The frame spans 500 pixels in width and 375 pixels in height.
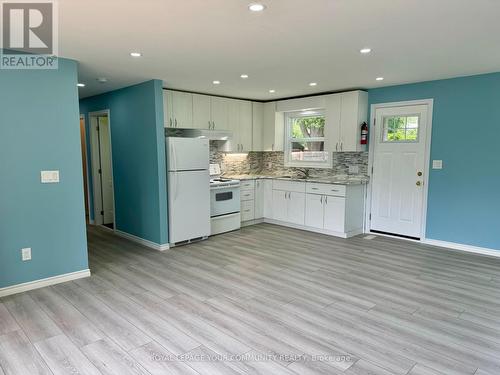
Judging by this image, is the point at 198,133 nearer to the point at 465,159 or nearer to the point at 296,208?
the point at 296,208

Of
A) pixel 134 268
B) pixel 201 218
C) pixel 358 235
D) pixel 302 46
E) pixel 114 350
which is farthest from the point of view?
pixel 358 235

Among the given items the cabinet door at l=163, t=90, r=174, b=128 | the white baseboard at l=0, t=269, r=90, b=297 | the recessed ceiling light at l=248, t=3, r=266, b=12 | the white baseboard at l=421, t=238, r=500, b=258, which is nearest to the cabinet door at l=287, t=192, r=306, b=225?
the white baseboard at l=421, t=238, r=500, b=258

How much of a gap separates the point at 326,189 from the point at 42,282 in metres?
4.08

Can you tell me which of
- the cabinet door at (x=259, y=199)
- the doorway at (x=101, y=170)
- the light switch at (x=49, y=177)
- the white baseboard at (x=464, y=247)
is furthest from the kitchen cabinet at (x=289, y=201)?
the light switch at (x=49, y=177)

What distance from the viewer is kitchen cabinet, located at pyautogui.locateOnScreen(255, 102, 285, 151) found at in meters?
6.61

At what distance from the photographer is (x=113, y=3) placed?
2195 millimetres

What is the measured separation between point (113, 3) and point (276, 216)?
4744 millimetres

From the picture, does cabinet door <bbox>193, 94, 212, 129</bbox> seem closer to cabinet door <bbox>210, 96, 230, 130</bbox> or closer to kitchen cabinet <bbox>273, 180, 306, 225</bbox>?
cabinet door <bbox>210, 96, 230, 130</bbox>

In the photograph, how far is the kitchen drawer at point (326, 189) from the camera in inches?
208

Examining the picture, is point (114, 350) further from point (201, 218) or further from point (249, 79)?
point (249, 79)

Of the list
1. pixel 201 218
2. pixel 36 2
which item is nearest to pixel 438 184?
pixel 201 218

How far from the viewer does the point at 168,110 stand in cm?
512

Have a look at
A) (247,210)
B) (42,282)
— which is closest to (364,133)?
(247,210)

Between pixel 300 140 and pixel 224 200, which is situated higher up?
pixel 300 140
